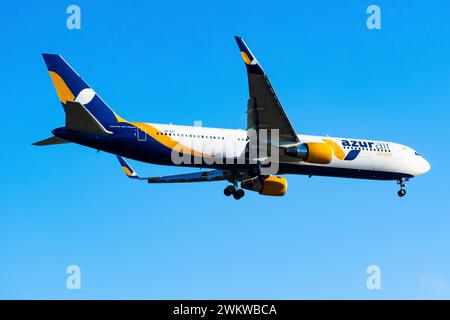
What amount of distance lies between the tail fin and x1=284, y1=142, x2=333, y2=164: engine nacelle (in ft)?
31.7

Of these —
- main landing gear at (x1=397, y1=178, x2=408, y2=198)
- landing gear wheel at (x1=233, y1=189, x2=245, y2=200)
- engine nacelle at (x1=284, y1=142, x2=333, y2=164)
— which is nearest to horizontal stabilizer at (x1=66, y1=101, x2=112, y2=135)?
landing gear wheel at (x1=233, y1=189, x2=245, y2=200)

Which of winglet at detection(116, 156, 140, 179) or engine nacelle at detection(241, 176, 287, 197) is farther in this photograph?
winglet at detection(116, 156, 140, 179)

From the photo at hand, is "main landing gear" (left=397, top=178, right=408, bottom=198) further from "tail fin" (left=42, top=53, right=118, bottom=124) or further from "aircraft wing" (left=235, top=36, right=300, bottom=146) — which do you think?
"tail fin" (left=42, top=53, right=118, bottom=124)

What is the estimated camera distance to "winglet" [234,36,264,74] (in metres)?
30.1

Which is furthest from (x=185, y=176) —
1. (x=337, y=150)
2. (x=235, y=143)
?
(x=337, y=150)

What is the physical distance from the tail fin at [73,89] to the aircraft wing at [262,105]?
7712 mm

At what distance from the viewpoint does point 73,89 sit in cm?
3556

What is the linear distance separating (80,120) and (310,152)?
12.2 meters

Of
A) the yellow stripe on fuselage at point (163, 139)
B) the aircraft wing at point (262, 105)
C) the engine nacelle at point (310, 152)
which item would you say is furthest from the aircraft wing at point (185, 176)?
the aircraft wing at point (262, 105)

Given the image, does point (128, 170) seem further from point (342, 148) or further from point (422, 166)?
point (422, 166)

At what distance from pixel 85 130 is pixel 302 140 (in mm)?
12730

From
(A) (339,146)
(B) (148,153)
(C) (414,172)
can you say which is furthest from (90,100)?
(C) (414,172)

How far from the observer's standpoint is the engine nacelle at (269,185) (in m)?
41.0

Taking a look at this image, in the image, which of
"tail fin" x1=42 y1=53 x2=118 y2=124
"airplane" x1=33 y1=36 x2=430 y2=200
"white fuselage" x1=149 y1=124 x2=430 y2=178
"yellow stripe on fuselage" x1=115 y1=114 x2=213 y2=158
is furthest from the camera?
"white fuselage" x1=149 y1=124 x2=430 y2=178
